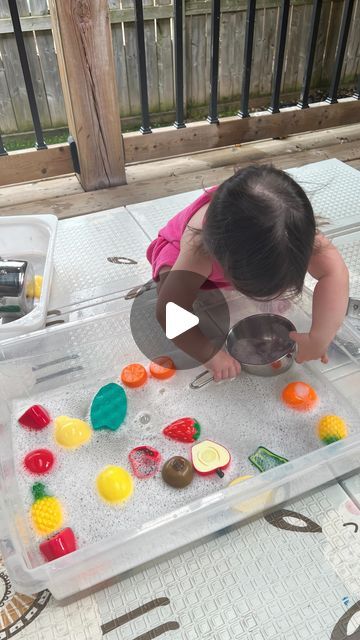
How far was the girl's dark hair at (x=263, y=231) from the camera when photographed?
54cm

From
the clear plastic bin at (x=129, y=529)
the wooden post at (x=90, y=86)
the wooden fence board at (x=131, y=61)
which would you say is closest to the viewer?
the clear plastic bin at (x=129, y=529)

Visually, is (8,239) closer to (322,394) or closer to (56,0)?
(56,0)

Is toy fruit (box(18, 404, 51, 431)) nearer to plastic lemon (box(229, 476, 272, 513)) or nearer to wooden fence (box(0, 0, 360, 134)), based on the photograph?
plastic lemon (box(229, 476, 272, 513))

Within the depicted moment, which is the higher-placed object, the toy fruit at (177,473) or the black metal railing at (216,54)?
the black metal railing at (216,54)

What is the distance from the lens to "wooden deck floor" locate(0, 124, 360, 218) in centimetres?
128

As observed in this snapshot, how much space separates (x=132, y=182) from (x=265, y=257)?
91 centimetres

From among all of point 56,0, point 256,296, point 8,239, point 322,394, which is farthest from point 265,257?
point 56,0

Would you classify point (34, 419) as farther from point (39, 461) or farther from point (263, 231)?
point (263, 231)

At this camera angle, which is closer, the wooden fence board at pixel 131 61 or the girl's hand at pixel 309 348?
the girl's hand at pixel 309 348

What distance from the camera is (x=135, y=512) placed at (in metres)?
0.61

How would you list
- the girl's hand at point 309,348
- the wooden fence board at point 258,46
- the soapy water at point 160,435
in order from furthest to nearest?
the wooden fence board at point 258,46
the girl's hand at point 309,348
the soapy water at point 160,435

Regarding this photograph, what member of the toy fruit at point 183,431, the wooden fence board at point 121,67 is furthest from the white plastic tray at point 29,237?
the wooden fence board at point 121,67

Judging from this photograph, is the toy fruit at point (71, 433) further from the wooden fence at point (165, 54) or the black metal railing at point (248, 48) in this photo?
the wooden fence at point (165, 54)
